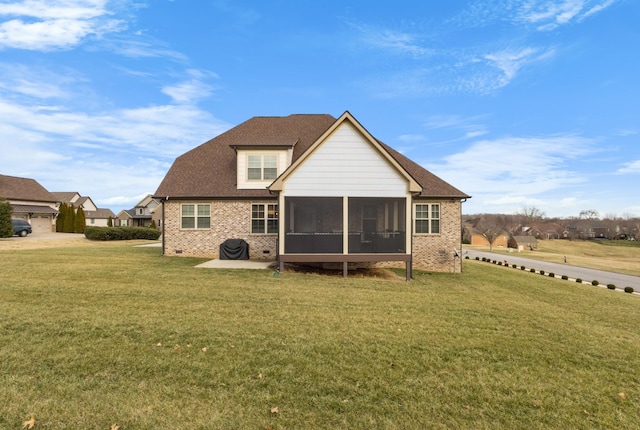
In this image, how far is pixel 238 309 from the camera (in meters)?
8.10

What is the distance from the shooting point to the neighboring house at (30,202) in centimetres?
3978

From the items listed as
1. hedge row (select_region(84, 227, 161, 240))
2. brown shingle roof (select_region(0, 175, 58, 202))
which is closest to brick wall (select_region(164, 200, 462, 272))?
hedge row (select_region(84, 227, 161, 240))

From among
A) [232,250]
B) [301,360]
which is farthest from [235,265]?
[301,360]

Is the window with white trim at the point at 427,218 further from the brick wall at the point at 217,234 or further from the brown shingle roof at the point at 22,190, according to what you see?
the brown shingle roof at the point at 22,190

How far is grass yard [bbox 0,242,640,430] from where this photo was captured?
397cm

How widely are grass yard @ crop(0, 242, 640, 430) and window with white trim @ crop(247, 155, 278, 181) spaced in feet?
29.5

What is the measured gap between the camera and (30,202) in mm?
42781

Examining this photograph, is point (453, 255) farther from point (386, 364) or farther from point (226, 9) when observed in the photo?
point (226, 9)

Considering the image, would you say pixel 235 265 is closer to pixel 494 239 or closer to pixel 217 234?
pixel 217 234

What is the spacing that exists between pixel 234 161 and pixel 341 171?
877 centimetres

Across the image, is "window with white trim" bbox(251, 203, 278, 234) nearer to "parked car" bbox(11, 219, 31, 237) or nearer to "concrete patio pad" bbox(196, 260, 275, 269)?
"concrete patio pad" bbox(196, 260, 275, 269)

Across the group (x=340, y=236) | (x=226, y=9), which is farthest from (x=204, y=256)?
(x=226, y=9)

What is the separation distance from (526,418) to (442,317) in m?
4.09

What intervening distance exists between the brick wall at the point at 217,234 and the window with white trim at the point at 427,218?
7.65 m
